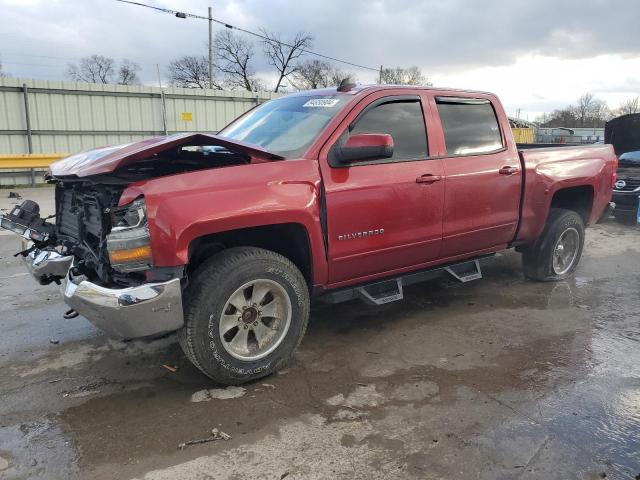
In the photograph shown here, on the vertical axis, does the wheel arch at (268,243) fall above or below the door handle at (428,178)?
below

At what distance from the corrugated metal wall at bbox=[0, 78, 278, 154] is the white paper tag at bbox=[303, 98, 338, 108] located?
548 inches

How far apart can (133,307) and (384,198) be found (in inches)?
76.8

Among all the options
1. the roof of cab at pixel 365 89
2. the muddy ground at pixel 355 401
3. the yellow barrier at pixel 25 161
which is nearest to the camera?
the muddy ground at pixel 355 401

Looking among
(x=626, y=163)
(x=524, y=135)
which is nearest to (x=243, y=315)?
(x=626, y=163)

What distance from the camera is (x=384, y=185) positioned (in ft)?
12.7

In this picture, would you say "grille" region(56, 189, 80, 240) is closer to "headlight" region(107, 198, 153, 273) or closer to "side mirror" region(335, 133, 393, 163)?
"headlight" region(107, 198, 153, 273)

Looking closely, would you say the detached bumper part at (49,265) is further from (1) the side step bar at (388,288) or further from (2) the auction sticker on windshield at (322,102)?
(2) the auction sticker on windshield at (322,102)

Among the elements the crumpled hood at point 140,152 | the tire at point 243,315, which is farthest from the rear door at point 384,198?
the crumpled hood at point 140,152

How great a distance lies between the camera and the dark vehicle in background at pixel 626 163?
991 centimetres

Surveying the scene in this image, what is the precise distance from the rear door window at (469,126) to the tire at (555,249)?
1304mm

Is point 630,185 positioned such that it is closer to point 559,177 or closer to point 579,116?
point 559,177

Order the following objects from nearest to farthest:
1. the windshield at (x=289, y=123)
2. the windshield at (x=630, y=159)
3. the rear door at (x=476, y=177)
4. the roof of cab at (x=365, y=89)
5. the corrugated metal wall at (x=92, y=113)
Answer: the windshield at (x=289, y=123) < the roof of cab at (x=365, y=89) < the rear door at (x=476, y=177) < the windshield at (x=630, y=159) < the corrugated metal wall at (x=92, y=113)

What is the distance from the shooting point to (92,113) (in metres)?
16.2

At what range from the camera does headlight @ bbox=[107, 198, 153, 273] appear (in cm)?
A: 293
